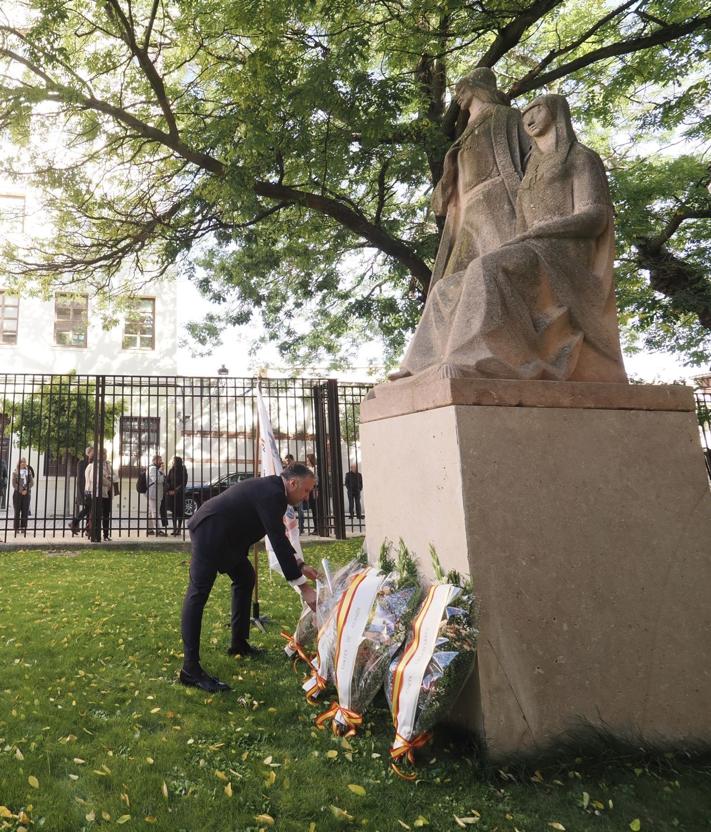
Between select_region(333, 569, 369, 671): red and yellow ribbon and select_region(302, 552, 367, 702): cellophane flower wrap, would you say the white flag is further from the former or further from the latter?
select_region(333, 569, 369, 671): red and yellow ribbon

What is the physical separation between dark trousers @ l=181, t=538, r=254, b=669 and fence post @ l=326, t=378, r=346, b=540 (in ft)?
24.1

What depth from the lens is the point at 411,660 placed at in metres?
2.76

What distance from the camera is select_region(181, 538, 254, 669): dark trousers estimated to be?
13.0 ft

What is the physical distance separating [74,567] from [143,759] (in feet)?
22.8

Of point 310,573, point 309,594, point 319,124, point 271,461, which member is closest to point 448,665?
point 309,594

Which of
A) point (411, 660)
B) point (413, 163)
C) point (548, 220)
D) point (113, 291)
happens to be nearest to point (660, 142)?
point (413, 163)

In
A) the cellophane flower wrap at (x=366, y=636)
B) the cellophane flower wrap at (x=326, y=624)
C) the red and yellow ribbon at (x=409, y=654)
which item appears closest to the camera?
the red and yellow ribbon at (x=409, y=654)

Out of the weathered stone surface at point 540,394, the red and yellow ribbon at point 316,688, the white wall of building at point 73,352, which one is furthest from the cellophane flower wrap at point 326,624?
the white wall of building at point 73,352

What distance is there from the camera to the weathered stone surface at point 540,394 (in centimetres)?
302

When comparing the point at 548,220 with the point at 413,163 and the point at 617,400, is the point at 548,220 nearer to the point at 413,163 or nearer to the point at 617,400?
the point at 617,400

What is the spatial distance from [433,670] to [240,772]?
1101 mm

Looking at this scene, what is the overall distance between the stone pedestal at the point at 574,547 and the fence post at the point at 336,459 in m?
8.82

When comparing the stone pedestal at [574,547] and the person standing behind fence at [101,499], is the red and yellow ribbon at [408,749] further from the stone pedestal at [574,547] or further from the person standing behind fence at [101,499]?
the person standing behind fence at [101,499]

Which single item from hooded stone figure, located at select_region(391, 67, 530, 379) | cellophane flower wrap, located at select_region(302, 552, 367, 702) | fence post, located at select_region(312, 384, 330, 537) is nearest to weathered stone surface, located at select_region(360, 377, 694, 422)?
hooded stone figure, located at select_region(391, 67, 530, 379)
